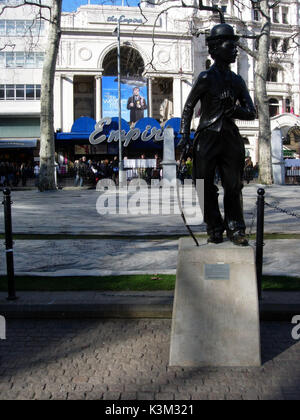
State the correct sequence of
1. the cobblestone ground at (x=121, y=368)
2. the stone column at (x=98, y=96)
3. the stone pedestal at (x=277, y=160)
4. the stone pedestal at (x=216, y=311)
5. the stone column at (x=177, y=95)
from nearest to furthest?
1. the cobblestone ground at (x=121, y=368)
2. the stone pedestal at (x=216, y=311)
3. the stone pedestal at (x=277, y=160)
4. the stone column at (x=98, y=96)
5. the stone column at (x=177, y=95)

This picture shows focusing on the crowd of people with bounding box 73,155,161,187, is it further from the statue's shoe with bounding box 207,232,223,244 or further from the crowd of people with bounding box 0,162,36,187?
the statue's shoe with bounding box 207,232,223,244

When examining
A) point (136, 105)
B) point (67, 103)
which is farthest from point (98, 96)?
point (136, 105)

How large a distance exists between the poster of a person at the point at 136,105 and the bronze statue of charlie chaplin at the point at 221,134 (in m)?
40.2

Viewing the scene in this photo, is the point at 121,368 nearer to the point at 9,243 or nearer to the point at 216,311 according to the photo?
the point at 216,311

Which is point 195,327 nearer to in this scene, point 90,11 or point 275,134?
point 275,134

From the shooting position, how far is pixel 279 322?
468 centimetres

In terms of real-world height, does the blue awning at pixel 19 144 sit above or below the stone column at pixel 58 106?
below

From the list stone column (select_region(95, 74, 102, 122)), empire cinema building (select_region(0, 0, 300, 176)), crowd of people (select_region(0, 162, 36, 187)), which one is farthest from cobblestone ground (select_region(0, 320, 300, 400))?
stone column (select_region(95, 74, 102, 122))

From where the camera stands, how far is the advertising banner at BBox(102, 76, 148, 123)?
4350 cm

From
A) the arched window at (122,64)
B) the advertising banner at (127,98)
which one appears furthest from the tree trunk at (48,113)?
the arched window at (122,64)

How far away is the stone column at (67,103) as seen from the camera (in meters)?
43.9

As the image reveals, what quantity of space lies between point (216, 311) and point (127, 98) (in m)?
41.5

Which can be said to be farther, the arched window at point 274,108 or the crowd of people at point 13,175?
the arched window at point 274,108

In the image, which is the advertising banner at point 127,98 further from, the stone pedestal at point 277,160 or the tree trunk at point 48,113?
the tree trunk at point 48,113
